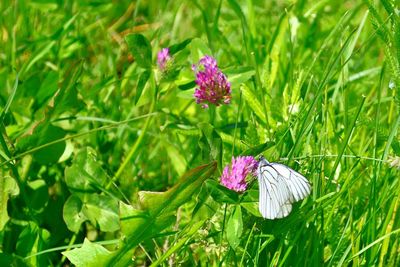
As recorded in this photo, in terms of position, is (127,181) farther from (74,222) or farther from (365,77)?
(365,77)

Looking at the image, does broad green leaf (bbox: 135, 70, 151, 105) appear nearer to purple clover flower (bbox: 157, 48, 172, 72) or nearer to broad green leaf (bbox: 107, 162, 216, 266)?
purple clover flower (bbox: 157, 48, 172, 72)

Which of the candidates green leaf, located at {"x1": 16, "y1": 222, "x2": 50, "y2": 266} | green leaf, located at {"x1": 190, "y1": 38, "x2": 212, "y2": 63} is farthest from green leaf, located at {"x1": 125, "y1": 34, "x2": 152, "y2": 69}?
green leaf, located at {"x1": 16, "y1": 222, "x2": 50, "y2": 266}

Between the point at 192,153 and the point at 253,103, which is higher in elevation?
the point at 253,103

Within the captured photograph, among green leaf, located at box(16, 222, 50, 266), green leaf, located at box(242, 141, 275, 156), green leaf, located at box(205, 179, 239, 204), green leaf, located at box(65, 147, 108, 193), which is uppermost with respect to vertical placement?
green leaf, located at box(242, 141, 275, 156)

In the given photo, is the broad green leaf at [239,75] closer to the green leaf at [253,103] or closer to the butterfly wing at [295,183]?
the green leaf at [253,103]

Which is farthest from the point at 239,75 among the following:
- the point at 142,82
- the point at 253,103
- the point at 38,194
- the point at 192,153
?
the point at 38,194

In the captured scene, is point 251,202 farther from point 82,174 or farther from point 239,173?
point 82,174

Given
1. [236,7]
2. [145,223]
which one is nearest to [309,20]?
[236,7]
